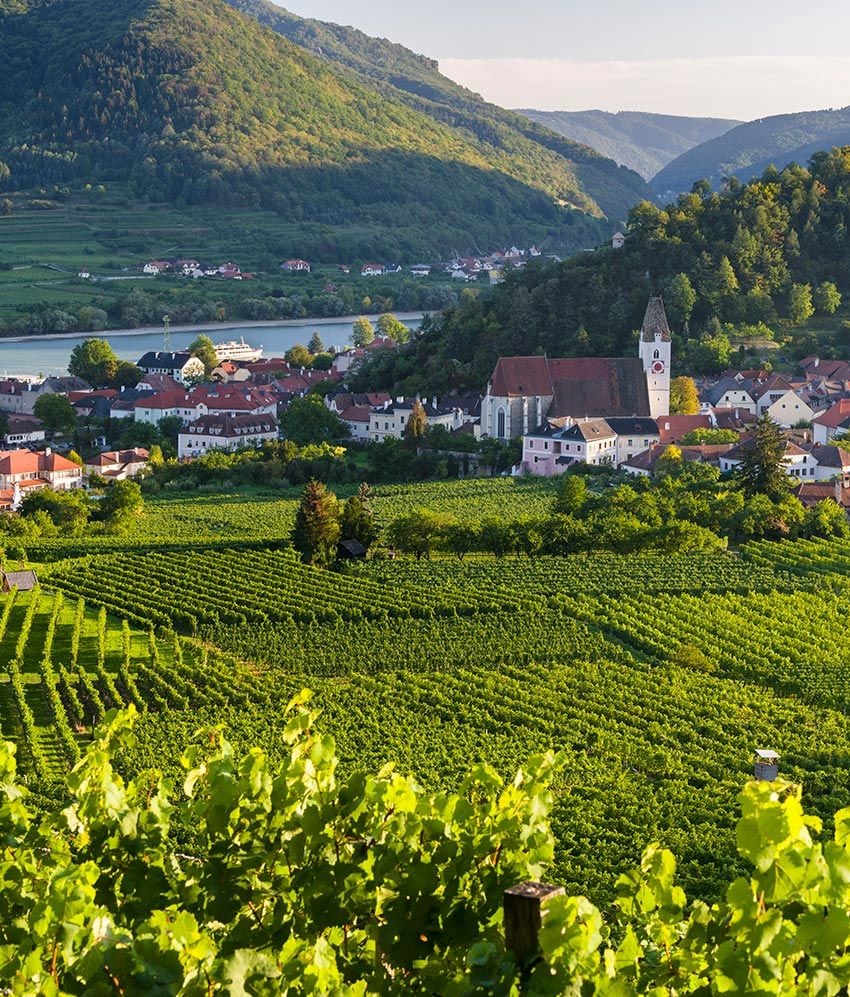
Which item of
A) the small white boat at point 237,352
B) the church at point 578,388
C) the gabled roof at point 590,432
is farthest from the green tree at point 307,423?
the small white boat at point 237,352

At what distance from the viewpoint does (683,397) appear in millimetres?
51375

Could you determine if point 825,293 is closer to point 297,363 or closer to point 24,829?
point 297,363

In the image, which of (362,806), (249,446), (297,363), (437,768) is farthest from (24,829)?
(297,363)

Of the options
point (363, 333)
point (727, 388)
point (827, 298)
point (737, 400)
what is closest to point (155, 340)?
point (363, 333)

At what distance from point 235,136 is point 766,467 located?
10378 centimetres

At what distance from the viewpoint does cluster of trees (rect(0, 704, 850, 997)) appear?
4840mm

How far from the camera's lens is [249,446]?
168 ft

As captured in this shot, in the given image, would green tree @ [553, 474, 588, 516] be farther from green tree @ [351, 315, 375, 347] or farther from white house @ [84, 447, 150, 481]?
green tree @ [351, 315, 375, 347]

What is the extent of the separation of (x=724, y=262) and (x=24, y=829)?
5602cm

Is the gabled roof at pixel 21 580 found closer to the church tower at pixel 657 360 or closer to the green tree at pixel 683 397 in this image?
the church tower at pixel 657 360

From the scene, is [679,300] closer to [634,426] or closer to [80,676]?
[634,426]

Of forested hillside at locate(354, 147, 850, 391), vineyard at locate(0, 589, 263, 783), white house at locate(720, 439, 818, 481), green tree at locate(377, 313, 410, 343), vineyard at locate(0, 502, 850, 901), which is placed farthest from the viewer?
green tree at locate(377, 313, 410, 343)

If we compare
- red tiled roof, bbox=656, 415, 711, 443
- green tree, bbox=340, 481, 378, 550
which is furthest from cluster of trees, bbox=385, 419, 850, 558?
red tiled roof, bbox=656, 415, 711, 443

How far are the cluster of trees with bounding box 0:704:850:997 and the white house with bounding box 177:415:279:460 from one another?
4519cm
